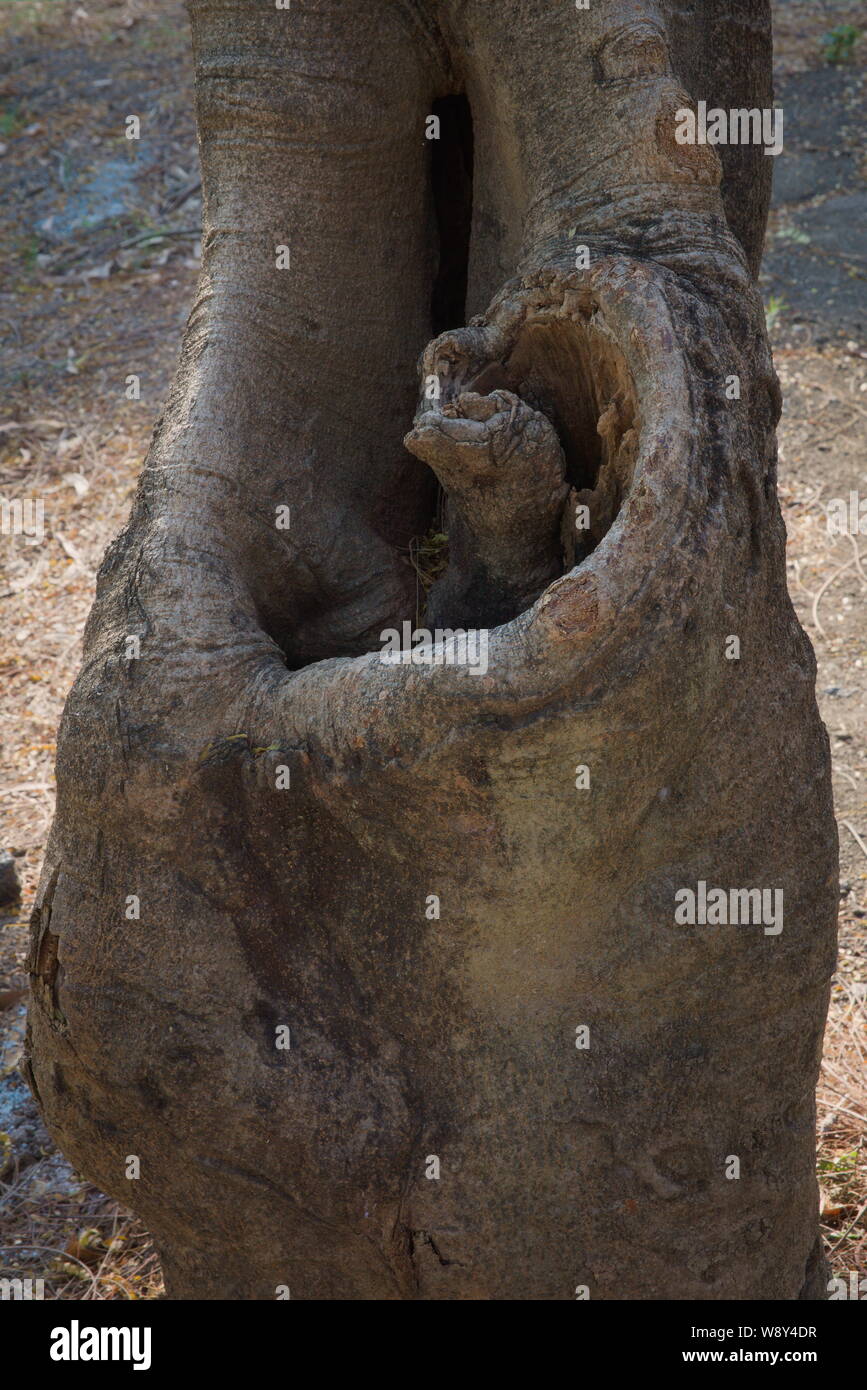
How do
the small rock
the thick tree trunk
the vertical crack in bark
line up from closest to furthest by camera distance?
1. the thick tree trunk
2. the vertical crack in bark
3. the small rock

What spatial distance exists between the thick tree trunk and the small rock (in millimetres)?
1416

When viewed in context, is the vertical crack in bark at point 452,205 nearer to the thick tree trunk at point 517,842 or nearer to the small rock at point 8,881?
the thick tree trunk at point 517,842

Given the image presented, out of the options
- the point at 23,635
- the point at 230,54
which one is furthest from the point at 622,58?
the point at 23,635

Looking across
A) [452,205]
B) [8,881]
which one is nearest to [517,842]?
[452,205]

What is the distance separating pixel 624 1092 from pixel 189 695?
0.80m

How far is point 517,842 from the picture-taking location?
1.75 meters

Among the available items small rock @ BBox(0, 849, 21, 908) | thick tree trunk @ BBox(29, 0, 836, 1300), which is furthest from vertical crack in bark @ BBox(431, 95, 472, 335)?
small rock @ BBox(0, 849, 21, 908)

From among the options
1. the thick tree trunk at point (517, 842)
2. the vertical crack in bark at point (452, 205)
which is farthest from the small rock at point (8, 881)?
the vertical crack in bark at point (452, 205)

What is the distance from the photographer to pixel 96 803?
196 cm

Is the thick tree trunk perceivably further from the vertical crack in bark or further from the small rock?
the small rock

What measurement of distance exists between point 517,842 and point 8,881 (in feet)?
6.78

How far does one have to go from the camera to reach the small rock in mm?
3434

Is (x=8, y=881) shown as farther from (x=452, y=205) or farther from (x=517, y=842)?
(x=517, y=842)

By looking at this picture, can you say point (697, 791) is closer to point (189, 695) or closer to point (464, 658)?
point (464, 658)
